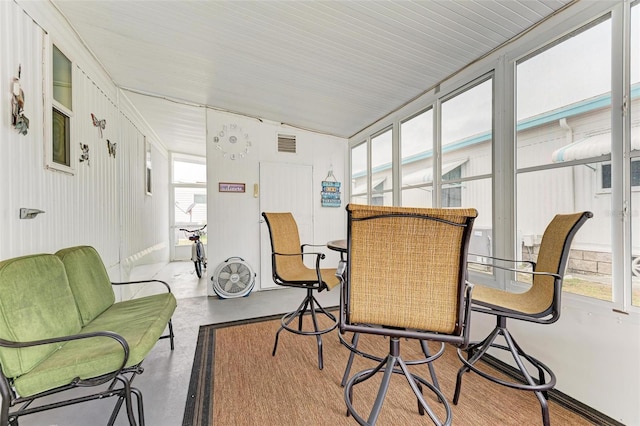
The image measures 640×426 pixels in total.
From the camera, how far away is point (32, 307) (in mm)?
1431

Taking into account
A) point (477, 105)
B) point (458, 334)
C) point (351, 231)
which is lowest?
point (458, 334)

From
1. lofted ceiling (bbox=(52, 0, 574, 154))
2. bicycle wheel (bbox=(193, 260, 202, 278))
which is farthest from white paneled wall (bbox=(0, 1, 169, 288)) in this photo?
bicycle wheel (bbox=(193, 260, 202, 278))

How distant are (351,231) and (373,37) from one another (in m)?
1.88

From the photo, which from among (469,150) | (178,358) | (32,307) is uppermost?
(469,150)

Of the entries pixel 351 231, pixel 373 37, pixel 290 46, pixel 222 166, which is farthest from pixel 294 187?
pixel 351 231

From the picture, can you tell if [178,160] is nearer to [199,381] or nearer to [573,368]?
[199,381]

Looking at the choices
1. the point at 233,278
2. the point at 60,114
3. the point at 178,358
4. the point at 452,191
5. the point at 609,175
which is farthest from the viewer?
the point at 233,278

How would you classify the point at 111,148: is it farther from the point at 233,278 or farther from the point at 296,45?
the point at 296,45

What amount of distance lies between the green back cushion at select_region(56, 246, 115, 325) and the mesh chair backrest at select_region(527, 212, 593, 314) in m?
2.91

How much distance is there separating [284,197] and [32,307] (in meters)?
3.38

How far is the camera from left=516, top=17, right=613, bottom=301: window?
1.70 meters

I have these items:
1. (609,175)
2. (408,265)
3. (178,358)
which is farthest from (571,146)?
(178,358)

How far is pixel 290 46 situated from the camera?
2.47 metres

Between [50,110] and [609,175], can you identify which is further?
[50,110]
